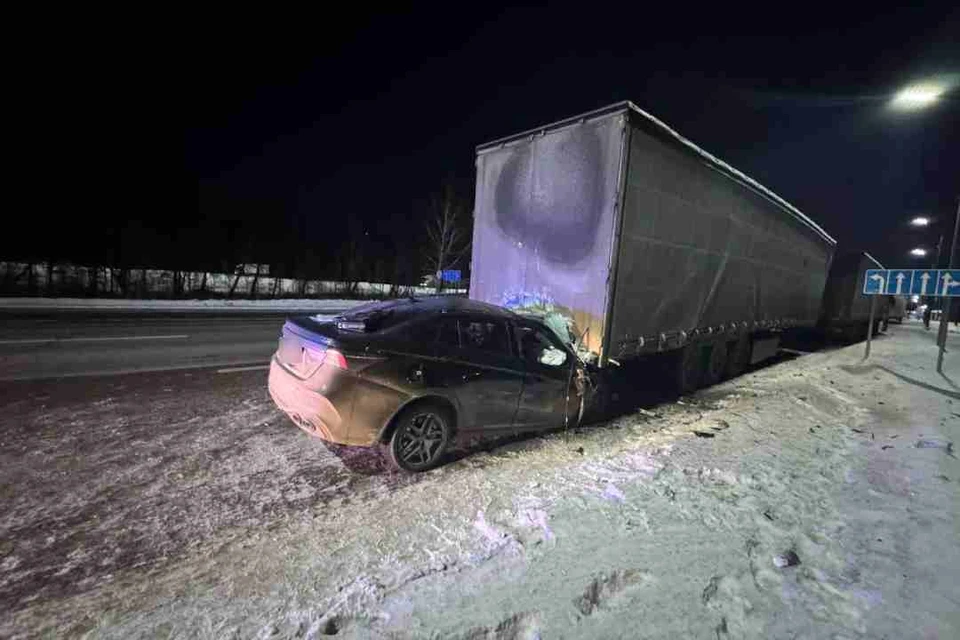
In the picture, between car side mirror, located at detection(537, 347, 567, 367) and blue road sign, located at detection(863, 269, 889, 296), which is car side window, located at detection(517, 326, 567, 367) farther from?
blue road sign, located at detection(863, 269, 889, 296)

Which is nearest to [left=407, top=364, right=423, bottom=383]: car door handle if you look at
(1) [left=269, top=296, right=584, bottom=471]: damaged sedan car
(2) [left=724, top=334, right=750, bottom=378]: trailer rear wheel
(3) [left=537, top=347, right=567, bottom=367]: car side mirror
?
(1) [left=269, top=296, right=584, bottom=471]: damaged sedan car

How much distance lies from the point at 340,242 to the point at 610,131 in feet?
107

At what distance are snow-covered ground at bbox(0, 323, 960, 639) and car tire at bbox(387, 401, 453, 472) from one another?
0.49 ft

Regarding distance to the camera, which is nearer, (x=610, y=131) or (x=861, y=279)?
(x=610, y=131)

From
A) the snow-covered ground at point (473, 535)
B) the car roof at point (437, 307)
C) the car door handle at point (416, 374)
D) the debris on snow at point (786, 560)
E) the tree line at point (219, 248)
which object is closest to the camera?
the snow-covered ground at point (473, 535)

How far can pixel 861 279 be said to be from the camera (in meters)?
16.0

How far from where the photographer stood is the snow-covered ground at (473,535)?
222 cm

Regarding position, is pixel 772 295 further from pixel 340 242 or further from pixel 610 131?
pixel 340 242

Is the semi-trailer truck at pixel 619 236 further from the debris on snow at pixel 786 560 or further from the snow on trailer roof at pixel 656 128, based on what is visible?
the debris on snow at pixel 786 560

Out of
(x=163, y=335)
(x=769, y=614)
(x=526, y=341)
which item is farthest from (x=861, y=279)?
(x=163, y=335)

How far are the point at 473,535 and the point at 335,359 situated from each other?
5.58 ft

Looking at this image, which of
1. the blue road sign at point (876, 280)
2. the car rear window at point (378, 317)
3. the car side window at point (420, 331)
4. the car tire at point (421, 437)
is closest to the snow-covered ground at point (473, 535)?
the car tire at point (421, 437)

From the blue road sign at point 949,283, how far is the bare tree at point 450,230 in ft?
85.9

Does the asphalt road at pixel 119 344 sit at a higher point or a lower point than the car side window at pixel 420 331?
lower
